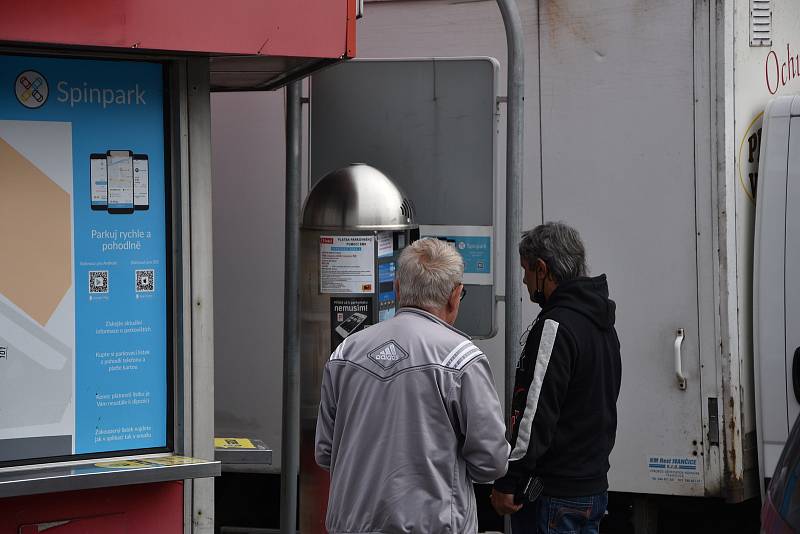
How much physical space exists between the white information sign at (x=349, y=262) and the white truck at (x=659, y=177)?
481 mm

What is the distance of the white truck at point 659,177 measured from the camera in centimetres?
519

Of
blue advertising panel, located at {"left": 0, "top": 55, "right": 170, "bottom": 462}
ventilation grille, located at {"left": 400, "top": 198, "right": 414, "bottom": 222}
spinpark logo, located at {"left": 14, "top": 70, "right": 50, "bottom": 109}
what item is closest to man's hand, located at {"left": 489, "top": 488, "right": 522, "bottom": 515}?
blue advertising panel, located at {"left": 0, "top": 55, "right": 170, "bottom": 462}

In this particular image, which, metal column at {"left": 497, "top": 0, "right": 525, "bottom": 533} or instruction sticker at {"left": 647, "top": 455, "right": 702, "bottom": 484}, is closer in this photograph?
metal column at {"left": 497, "top": 0, "right": 525, "bottom": 533}

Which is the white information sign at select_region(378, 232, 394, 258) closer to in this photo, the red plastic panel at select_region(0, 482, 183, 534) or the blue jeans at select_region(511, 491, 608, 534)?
the blue jeans at select_region(511, 491, 608, 534)

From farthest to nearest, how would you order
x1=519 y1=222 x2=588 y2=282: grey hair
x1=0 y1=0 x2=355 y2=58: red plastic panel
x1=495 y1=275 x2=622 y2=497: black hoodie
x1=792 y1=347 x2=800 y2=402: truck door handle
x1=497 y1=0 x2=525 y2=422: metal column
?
1. x1=792 y1=347 x2=800 y2=402: truck door handle
2. x1=497 y1=0 x2=525 y2=422: metal column
3. x1=519 y1=222 x2=588 y2=282: grey hair
4. x1=495 y1=275 x2=622 y2=497: black hoodie
5. x1=0 y1=0 x2=355 y2=58: red plastic panel

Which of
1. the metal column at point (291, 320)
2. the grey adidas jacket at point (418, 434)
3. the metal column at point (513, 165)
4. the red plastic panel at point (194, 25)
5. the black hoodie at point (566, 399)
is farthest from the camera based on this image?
the metal column at point (291, 320)

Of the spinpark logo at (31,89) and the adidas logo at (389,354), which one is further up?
the spinpark logo at (31,89)

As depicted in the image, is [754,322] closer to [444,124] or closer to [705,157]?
Answer: [705,157]

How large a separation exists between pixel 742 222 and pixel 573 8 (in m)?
1.22

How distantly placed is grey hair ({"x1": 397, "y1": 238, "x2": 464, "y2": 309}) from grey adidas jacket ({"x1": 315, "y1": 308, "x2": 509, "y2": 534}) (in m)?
0.10

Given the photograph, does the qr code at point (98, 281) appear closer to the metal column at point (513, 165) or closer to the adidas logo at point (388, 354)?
the adidas logo at point (388, 354)

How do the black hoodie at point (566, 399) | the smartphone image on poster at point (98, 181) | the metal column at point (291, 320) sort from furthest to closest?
the metal column at point (291, 320) < the black hoodie at point (566, 399) < the smartphone image on poster at point (98, 181)

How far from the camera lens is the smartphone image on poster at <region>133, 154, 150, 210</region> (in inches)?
146

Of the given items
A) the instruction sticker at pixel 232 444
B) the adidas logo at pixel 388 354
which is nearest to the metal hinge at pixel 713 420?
the instruction sticker at pixel 232 444
